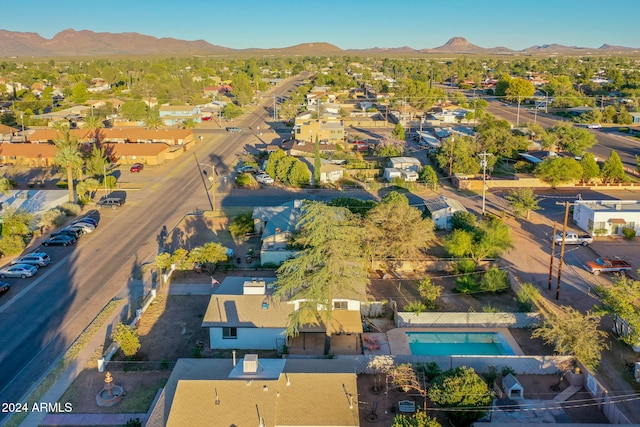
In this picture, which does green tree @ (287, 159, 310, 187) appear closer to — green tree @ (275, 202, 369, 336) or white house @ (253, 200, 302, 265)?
white house @ (253, 200, 302, 265)

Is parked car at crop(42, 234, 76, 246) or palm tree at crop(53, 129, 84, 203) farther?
palm tree at crop(53, 129, 84, 203)

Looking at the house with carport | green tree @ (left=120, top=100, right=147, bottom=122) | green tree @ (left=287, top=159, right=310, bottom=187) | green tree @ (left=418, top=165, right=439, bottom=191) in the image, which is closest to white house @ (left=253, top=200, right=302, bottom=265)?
green tree @ (left=287, top=159, right=310, bottom=187)

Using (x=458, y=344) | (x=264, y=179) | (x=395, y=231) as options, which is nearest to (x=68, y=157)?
(x=264, y=179)

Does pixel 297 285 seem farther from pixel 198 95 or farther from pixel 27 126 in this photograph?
pixel 198 95

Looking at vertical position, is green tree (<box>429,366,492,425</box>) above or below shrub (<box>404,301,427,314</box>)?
above

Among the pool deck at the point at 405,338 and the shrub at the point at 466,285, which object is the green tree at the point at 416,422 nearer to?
the pool deck at the point at 405,338

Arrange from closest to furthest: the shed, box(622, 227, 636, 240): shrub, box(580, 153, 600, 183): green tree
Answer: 1. the shed
2. box(622, 227, 636, 240): shrub
3. box(580, 153, 600, 183): green tree

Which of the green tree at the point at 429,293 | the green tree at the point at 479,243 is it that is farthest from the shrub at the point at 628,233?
the green tree at the point at 429,293

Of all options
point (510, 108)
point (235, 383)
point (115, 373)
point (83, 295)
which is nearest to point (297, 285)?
point (235, 383)
